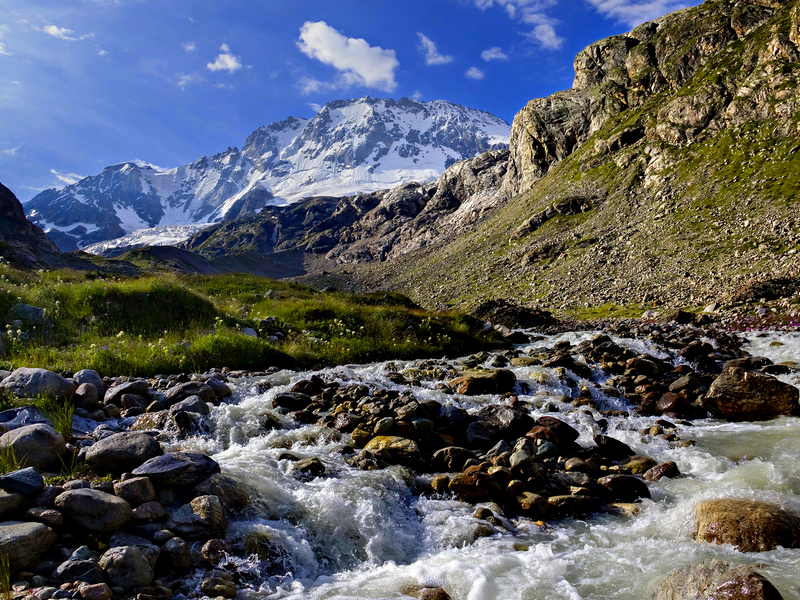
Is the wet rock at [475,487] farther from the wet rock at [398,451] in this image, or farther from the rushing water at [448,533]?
the wet rock at [398,451]

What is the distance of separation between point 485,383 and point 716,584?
8183 mm

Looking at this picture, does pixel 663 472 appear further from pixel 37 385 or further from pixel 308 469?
pixel 37 385

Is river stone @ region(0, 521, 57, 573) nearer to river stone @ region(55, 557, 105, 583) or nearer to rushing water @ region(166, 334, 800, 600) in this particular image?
river stone @ region(55, 557, 105, 583)

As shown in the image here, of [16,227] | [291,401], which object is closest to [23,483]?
[291,401]

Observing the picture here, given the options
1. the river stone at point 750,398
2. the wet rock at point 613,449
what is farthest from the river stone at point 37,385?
the river stone at point 750,398

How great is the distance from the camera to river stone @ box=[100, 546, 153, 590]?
3742 millimetres

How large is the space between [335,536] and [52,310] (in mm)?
13086

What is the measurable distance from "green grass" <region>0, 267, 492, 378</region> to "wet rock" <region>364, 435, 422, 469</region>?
23.0 ft

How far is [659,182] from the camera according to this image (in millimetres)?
58188

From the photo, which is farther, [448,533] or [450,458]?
[450,458]

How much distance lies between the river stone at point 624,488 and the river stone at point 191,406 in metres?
7.39

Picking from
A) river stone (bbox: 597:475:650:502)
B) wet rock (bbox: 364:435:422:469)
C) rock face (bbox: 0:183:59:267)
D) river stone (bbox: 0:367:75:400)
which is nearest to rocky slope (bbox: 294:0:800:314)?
river stone (bbox: 597:475:650:502)

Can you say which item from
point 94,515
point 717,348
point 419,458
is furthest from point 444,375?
point 717,348

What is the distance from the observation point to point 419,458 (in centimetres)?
734
